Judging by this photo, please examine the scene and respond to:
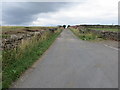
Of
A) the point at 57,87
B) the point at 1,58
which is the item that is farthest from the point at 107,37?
the point at 57,87

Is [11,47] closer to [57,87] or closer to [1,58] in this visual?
[1,58]

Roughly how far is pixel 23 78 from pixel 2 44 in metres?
3.60

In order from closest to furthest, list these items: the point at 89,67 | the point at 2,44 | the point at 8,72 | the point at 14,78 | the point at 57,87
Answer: the point at 57,87, the point at 14,78, the point at 8,72, the point at 89,67, the point at 2,44

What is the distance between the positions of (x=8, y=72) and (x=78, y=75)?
95.8 inches

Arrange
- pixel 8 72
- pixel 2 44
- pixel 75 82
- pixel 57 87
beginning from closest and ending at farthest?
pixel 57 87 < pixel 75 82 < pixel 8 72 < pixel 2 44

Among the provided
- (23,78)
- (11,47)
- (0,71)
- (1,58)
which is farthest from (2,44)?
(23,78)

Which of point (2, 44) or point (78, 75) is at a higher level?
point (2, 44)

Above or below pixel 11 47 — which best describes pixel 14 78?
below

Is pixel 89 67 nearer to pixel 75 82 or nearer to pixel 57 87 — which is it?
pixel 75 82

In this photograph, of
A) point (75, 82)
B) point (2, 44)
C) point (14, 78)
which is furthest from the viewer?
point (2, 44)

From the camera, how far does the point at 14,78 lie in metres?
6.79

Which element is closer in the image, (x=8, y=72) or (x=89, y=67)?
(x=8, y=72)

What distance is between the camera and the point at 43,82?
6418 millimetres

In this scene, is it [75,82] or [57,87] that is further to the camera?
[75,82]
